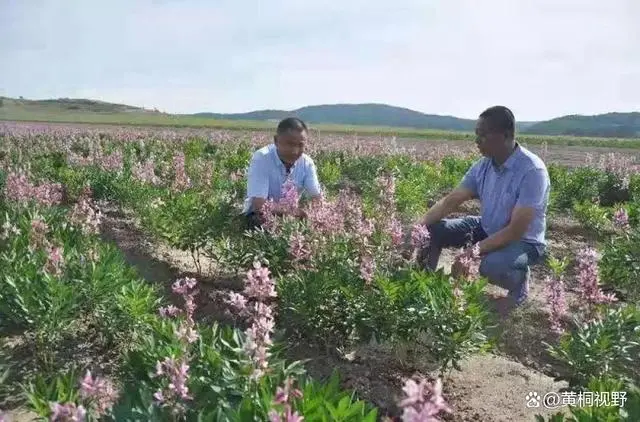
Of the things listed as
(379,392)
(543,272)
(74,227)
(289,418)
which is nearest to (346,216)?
(379,392)

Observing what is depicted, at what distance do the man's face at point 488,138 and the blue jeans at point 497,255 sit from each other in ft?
2.71

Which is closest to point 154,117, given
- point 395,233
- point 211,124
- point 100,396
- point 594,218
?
point 211,124

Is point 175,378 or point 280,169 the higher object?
point 280,169

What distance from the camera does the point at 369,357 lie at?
475 cm

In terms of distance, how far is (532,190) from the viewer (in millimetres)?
5461

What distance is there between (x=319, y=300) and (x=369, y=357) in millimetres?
755

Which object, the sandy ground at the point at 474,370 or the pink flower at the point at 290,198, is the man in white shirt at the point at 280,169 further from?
the sandy ground at the point at 474,370

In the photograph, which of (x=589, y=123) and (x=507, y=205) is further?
(x=589, y=123)

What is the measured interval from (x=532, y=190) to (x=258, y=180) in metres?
2.84

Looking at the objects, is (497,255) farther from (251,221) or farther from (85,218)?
(85,218)

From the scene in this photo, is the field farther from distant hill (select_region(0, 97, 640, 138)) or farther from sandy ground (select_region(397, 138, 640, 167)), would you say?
distant hill (select_region(0, 97, 640, 138))

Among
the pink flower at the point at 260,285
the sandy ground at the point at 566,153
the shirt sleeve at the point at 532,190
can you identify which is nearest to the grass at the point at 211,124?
the sandy ground at the point at 566,153

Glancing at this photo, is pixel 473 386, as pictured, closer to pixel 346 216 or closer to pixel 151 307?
pixel 346 216

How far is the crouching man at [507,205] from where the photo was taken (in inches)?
213
